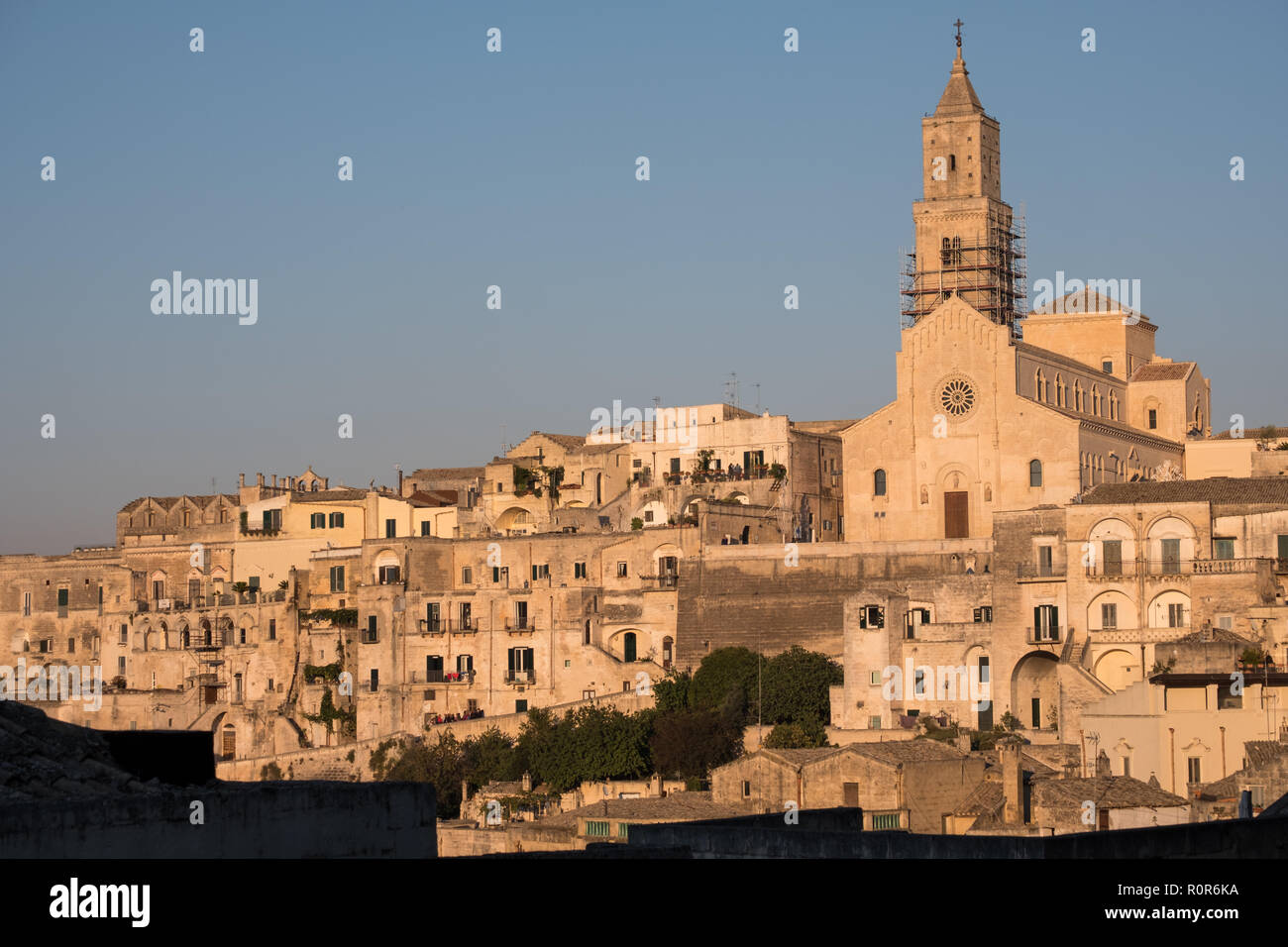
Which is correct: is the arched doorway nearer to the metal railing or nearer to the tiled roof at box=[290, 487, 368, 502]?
the metal railing

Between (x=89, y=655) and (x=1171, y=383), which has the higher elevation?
(x=1171, y=383)

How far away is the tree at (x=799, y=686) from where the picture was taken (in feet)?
180

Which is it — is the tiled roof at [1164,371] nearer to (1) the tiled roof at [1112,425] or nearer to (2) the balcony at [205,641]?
(1) the tiled roof at [1112,425]

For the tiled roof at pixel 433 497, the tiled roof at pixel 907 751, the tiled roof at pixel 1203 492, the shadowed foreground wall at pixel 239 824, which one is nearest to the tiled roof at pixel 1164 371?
the tiled roof at pixel 1203 492

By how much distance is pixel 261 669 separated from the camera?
69562 millimetres

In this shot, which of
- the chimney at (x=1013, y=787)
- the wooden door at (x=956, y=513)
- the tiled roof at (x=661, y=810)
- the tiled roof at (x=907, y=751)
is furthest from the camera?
the wooden door at (x=956, y=513)

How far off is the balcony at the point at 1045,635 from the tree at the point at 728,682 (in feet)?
24.2

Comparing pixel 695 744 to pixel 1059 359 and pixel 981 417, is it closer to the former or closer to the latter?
pixel 981 417

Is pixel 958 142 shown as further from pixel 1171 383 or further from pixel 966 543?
pixel 966 543

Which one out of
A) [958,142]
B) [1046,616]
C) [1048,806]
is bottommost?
[1048,806]

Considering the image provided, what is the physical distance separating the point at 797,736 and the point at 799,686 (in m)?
3.12

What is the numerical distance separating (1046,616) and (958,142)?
89.5 ft
